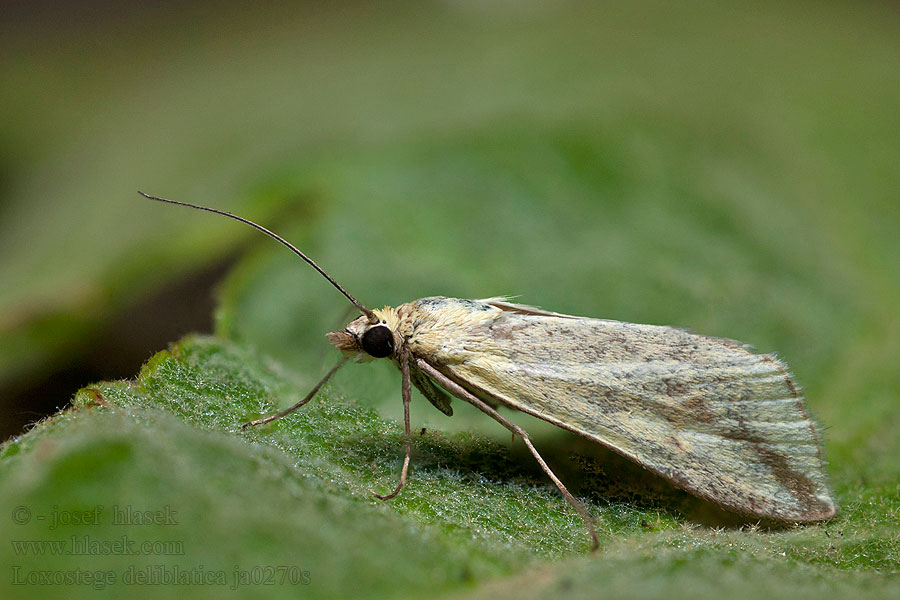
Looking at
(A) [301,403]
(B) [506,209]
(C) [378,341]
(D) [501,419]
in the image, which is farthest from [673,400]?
(B) [506,209]

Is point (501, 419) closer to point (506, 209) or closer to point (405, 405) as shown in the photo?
point (405, 405)

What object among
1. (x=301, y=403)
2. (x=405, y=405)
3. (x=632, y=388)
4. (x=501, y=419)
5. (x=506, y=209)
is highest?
(x=506, y=209)

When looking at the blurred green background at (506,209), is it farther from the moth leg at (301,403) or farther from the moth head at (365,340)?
the moth head at (365,340)

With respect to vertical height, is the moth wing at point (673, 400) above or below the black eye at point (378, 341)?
above

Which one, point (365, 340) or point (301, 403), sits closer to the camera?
point (301, 403)

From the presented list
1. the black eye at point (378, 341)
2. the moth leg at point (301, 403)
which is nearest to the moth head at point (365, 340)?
the black eye at point (378, 341)

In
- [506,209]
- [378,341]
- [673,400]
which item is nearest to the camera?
[673,400]
